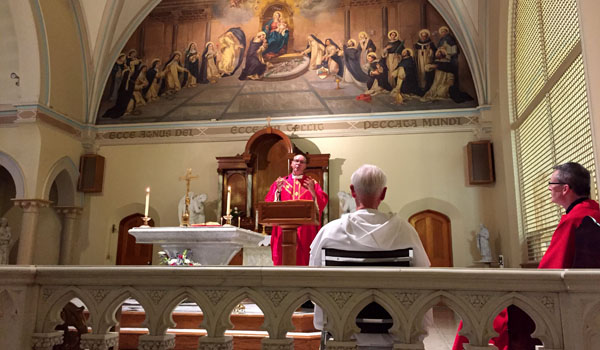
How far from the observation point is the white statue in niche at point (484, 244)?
1006 centimetres

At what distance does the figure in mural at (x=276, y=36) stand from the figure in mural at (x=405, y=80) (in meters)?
2.74

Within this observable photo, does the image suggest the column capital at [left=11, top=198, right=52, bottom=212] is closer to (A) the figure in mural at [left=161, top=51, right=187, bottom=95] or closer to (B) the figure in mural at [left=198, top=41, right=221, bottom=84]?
(A) the figure in mural at [left=161, top=51, right=187, bottom=95]

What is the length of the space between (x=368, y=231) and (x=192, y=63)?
10.5 metres

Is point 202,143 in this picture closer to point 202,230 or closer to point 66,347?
point 202,230

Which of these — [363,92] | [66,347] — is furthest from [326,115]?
[66,347]

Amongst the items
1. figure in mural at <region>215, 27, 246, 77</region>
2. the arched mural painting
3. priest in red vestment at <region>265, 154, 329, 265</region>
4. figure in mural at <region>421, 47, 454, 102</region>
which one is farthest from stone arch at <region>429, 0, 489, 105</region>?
priest in red vestment at <region>265, 154, 329, 265</region>

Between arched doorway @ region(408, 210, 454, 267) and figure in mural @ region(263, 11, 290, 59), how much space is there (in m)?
5.03

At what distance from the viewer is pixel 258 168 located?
37.3 ft

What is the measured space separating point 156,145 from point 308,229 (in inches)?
238

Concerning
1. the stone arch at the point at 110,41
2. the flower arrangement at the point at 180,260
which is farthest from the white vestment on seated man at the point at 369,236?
the stone arch at the point at 110,41

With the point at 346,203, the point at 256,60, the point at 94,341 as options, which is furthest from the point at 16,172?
the point at 94,341

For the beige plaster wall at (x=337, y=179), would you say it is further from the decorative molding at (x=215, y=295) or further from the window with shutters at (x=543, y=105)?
the decorative molding at (x=215, y=295)

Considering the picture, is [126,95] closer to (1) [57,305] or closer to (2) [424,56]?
(2) [424,56]

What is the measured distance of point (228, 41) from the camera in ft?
40.4
